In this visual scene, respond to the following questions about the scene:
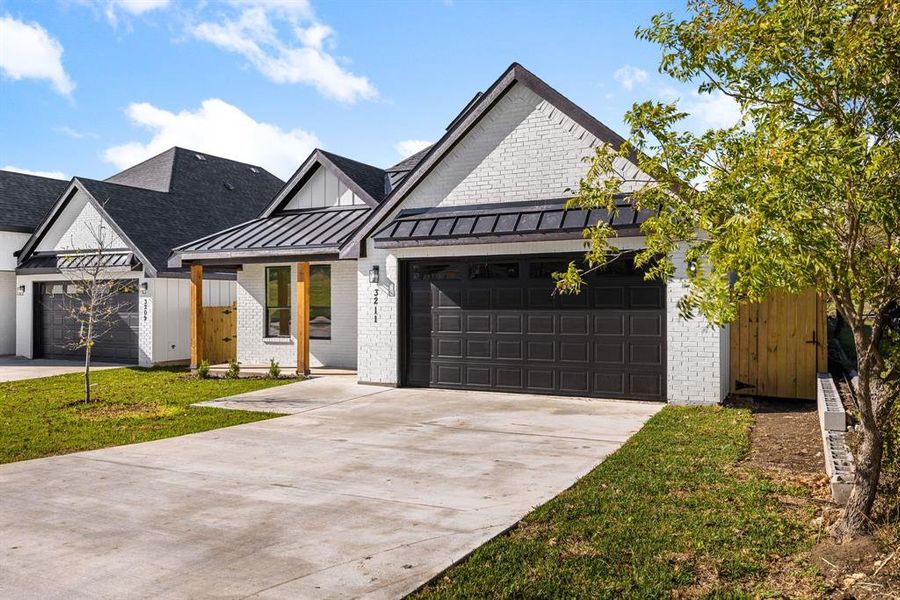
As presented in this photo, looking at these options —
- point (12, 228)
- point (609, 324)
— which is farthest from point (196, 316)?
point (12, 228)

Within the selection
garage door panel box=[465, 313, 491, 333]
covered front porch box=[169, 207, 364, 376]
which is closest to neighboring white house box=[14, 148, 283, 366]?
covered front porch box=[169, 207, 364, 376]

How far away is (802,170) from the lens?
13.7ft

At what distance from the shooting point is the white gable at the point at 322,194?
19.7m

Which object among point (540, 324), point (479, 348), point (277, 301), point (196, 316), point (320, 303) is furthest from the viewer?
point (277, 301)

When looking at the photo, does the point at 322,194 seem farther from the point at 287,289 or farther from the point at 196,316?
the point at 196,316

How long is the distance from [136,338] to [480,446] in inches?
635

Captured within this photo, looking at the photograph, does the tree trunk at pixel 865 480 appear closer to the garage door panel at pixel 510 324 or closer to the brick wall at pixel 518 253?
the brick wall at pixel 518 253

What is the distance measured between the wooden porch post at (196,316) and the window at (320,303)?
3.15 meters

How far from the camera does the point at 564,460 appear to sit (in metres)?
8.18

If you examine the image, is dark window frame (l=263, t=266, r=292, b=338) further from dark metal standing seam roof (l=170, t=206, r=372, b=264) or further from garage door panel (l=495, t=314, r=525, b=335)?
garage door panel (l=495, t=314, r=525, b=335)

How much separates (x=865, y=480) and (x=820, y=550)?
0.68 meters

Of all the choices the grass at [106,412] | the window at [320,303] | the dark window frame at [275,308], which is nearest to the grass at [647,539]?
the grass at [106,412]

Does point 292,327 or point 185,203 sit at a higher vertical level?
point 185,203

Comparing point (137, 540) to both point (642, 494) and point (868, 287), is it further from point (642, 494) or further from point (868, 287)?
point (868, 287)
